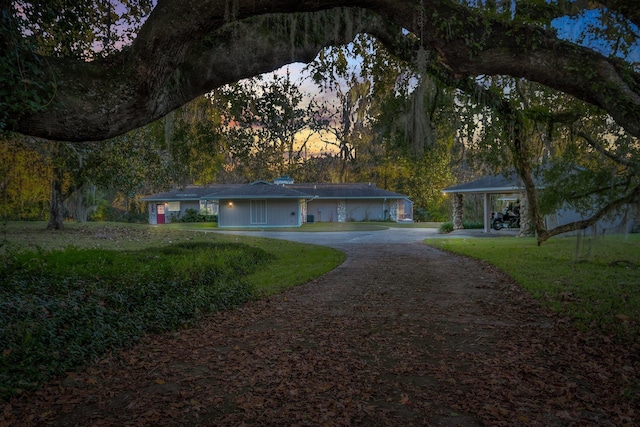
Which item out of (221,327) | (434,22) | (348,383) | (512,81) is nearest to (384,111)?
(512,81)

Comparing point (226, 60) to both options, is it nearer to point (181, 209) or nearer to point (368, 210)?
point (368, 210)

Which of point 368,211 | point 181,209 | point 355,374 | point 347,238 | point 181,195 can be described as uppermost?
point 181,195

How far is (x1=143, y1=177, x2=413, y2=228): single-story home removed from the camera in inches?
1490

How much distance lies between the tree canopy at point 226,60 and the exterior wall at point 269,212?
32.3 m

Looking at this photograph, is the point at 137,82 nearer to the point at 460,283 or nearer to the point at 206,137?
the point at 206,137

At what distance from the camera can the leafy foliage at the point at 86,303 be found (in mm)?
4523

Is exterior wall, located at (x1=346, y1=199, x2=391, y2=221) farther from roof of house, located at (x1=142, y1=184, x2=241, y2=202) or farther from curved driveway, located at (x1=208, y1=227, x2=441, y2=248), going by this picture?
curved driveway, located at (x1=208, y1=227, x2=441, y2=248)

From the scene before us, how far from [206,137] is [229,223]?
29.2 meters

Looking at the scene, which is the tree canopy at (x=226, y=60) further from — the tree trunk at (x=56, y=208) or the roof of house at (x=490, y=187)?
the tree trunk at (x=56, y=208)

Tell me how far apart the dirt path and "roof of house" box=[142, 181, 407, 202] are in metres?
29.3

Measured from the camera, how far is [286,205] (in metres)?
37.8

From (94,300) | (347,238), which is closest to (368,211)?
(347,238)

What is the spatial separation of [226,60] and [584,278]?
30.7 feet

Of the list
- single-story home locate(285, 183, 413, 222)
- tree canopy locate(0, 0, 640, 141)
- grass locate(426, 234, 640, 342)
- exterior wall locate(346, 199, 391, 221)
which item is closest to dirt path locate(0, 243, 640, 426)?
grass locate(426, 234, 640, 342)
